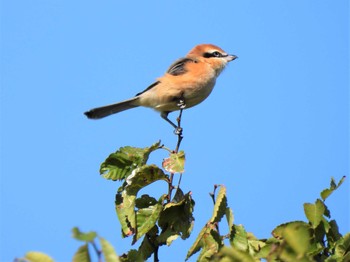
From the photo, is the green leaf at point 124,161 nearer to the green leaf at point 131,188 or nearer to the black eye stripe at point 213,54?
the green leaf at point 131,188

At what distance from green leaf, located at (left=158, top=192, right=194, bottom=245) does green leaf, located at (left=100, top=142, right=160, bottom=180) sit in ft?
1.22

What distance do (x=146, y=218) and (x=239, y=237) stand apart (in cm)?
59

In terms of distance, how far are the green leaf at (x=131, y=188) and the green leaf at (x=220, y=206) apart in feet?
1.49

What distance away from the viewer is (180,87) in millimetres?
5820

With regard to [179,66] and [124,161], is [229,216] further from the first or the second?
[179,66]

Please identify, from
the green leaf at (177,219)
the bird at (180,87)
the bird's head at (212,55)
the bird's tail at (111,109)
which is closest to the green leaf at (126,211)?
the green leaf at (177,219)

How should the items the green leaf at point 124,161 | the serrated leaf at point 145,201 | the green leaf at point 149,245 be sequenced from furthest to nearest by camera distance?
the green leaf at point 124,161
the serrated leaf at point 145,201
the green leaf at point 149,245

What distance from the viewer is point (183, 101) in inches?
227

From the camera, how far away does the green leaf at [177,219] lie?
303 centimetres

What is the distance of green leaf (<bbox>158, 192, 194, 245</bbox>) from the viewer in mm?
3025

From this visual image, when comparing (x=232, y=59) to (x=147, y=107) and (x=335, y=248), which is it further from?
(x=335, y=248)

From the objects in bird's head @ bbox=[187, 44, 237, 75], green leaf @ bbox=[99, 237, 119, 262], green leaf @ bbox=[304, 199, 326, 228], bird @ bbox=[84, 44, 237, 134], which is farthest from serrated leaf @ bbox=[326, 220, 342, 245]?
bird's head @ bbox=[187, 44, 237, 75]

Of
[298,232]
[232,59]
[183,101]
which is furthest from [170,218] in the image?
[232,59]

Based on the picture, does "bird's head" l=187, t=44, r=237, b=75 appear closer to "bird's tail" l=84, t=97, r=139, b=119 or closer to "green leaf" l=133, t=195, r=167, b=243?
"bird's tail" l=84, t=97, r=139, b=119
